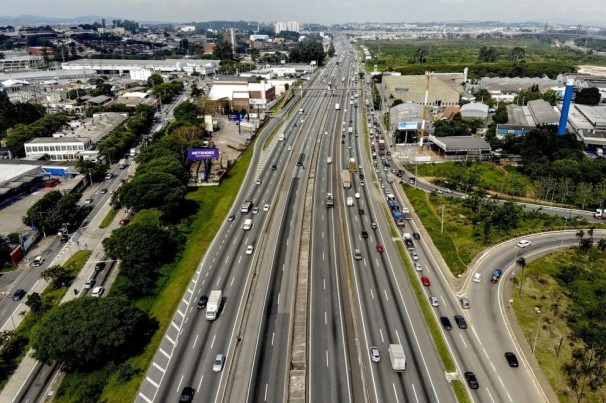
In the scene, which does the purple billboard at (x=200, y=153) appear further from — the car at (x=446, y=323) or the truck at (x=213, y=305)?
the car at (x=446, y=323)

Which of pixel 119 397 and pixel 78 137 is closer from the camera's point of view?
pixel 119 397

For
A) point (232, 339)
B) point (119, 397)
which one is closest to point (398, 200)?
point (232, 339)

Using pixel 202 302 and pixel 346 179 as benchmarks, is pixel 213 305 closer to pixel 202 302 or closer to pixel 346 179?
pixel 202 302

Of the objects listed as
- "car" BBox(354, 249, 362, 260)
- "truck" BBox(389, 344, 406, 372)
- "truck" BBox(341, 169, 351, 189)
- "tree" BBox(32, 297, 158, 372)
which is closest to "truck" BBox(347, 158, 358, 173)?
"truck" BBox(341, 169, 351, 189)

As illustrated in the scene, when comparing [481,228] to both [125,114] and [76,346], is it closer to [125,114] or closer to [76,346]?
[76,346]

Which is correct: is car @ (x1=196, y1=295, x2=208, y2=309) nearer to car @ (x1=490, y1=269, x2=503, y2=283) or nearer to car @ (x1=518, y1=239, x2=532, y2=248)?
car @ (x1=490, y1=269, x2=503, y2=283)

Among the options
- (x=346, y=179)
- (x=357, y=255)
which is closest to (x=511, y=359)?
(x=357, y=255)
